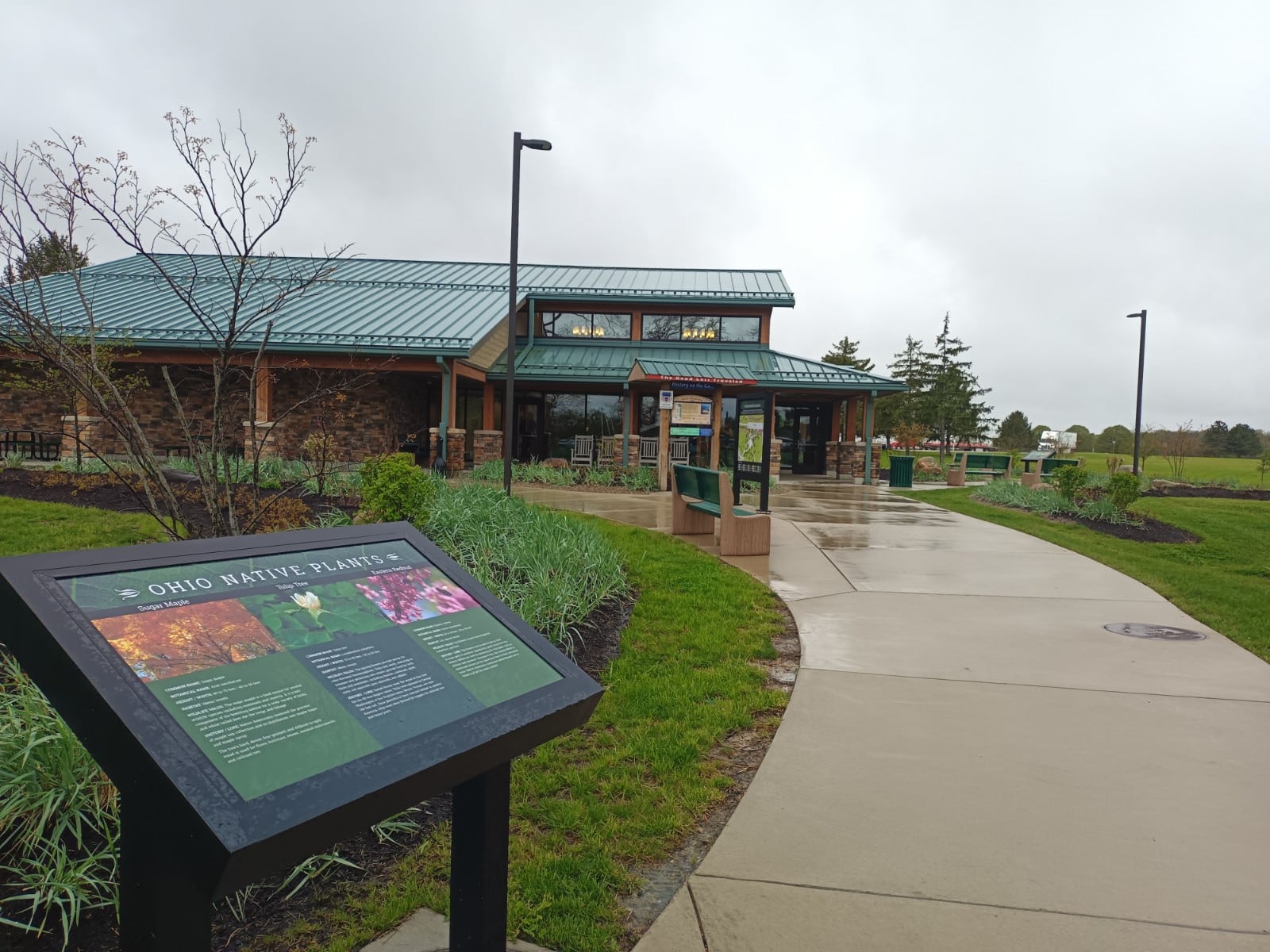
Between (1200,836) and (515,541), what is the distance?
5.44m

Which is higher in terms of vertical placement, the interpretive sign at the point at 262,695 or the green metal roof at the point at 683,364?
the green metal roof at the point at 683,364

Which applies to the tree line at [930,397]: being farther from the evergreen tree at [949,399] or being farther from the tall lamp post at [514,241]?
the tall lamp post at [514,241]

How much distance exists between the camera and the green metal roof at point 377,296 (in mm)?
19172

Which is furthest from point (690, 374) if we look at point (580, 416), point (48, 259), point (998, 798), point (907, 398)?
point (907, 398)

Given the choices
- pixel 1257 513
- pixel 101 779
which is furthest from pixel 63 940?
pixel 1257 513

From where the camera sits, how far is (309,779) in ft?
5.10

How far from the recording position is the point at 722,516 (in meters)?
8.96

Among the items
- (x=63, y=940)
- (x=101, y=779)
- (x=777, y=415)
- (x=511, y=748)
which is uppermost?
(x=777, y=415)

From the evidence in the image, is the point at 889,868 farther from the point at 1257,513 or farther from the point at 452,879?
the point at 1257,513

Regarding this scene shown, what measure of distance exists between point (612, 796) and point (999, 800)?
5.54 ft

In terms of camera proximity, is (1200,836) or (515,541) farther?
(515,541)

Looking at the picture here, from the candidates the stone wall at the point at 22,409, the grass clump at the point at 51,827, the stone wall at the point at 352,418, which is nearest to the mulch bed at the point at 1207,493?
the stone wall at the point at 352,418

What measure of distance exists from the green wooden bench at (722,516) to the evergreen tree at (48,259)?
6053 millimetres

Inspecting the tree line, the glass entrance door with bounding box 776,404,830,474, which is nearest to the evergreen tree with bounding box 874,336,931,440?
the tree line
